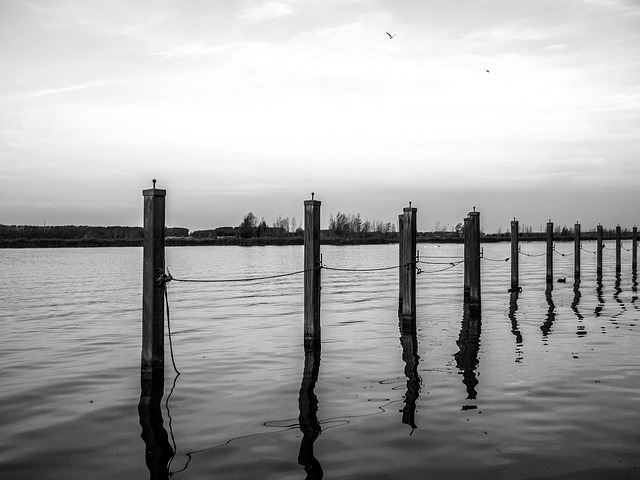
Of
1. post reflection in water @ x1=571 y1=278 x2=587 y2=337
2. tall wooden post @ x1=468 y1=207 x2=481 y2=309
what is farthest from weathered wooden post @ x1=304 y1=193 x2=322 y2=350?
tall wooden post @ x1=468 y1=207 x2=481 y2=309

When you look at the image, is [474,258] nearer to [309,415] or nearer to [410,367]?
[410,367]

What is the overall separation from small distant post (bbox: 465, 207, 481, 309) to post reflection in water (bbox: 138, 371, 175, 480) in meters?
10.8

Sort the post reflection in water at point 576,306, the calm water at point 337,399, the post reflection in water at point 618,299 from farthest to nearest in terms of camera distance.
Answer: the post reflection in water at point 618,299, the post reflection in water at point 576,306, the calm water at point 337,399

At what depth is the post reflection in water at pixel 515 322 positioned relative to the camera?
12.9 meters

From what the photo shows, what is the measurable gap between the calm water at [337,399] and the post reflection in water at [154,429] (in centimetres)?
4

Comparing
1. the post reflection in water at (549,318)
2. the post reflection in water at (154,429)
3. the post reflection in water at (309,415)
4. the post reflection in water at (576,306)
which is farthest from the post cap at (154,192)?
the post reflection in water at (576,306)

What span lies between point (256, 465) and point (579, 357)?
7614 mm

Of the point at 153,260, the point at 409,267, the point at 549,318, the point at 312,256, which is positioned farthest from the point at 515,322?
the point at 153,260

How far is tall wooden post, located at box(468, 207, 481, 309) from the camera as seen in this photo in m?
18.5

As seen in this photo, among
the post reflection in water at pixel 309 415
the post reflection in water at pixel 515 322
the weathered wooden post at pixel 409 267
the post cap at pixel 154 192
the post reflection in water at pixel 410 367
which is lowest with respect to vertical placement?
the post reflection in water at pixel 309 415

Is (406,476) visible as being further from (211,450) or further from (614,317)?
(614,317)

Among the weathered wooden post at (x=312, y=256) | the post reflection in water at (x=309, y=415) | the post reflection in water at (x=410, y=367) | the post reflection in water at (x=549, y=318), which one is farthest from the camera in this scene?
the post reflection in water at (x=549, y=318)

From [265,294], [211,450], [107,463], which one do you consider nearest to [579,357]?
[211,450]

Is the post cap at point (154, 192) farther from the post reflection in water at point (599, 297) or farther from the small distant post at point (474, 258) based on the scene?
the post reflection in water at point (599, 297)
